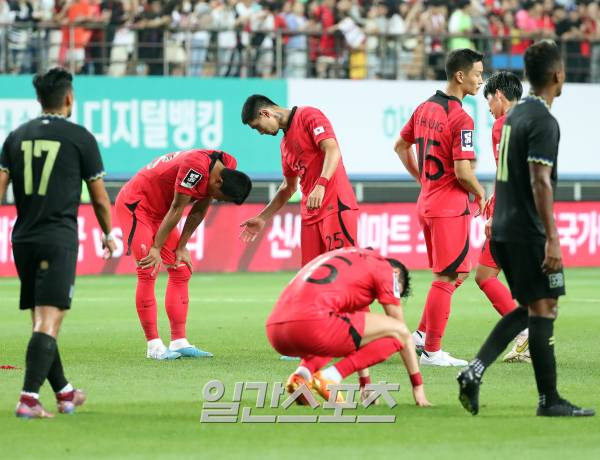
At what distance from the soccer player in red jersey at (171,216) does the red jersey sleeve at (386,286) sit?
296cm

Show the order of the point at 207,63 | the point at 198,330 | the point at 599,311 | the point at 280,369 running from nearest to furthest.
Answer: the point at 280,369, the point at 198,330, the point at 599,311, the point at 207,63

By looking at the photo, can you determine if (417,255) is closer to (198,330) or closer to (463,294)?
(463,294)

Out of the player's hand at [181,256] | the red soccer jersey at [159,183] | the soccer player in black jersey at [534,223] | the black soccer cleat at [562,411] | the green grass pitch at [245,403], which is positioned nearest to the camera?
the green grass pitch at [245,403]

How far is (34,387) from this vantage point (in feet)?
25.5

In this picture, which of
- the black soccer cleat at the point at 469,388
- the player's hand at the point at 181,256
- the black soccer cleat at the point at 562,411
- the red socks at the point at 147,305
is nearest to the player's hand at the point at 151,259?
the red socks at the point at 147,305

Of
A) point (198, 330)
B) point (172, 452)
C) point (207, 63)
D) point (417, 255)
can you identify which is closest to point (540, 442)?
point (172, 452)

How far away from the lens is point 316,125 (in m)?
10.8

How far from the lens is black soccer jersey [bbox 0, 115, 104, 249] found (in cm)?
791

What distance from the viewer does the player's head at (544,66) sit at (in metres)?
7.90

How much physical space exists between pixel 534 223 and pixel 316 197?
8.62 feet

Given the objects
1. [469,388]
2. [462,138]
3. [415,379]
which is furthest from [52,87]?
[462,138]

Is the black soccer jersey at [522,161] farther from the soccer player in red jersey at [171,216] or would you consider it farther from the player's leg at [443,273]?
the soccer player in red jersey at [171,216]

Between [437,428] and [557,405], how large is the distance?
32.5 inches

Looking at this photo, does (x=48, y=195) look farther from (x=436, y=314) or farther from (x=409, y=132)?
(x=409, y=132)
